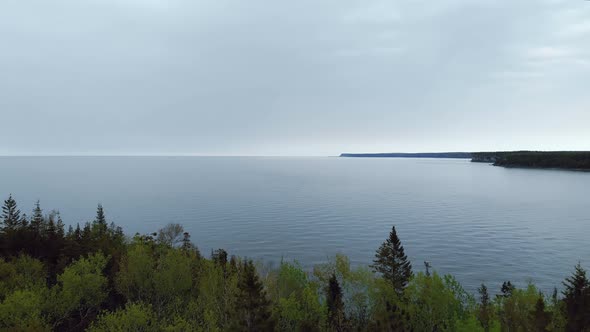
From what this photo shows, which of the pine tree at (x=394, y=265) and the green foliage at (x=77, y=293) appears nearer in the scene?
the green foliage at (x=77, y=293)

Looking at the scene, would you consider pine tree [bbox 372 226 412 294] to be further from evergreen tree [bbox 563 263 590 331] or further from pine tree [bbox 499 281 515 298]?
evergreen tree [bbox 563 263 590 331]

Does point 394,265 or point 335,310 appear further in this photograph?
point 394,265

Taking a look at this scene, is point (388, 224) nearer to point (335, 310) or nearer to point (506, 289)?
point (506, 289)

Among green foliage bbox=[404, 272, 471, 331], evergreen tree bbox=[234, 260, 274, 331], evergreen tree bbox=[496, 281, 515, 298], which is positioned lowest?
evergreen tree bbox=[496, 281, 515, 298]

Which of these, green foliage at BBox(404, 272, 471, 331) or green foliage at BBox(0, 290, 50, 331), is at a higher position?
green foliage at BBox(0, 290, 50, 331)

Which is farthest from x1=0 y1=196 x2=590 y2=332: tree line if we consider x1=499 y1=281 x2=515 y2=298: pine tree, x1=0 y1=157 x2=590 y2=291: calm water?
x1=0 y1=157 x2=590 y2=291: calm water

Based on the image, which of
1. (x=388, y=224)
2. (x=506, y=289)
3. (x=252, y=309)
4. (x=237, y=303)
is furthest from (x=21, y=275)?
(x=388, y=224)

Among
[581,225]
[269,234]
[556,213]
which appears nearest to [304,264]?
[269,234]

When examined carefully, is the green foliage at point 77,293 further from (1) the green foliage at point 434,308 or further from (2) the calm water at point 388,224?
(2) the calm water at point 388,224

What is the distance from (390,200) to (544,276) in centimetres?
10525

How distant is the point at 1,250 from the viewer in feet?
223

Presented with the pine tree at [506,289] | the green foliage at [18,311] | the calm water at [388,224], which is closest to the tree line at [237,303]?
the green foliage at [18,311]

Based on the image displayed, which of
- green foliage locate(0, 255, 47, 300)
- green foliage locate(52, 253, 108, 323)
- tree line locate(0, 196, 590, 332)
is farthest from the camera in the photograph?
green foliage locate(0, 255, 47, 300)

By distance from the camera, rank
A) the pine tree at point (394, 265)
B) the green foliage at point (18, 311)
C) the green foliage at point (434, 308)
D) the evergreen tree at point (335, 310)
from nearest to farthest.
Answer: the green foliage at point (18, 311), the evergreen tree at point (335, 310), the green foliage at point (434, 308), the pine tree at point (394, 265)
